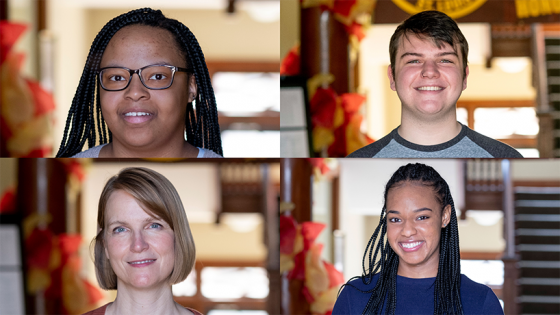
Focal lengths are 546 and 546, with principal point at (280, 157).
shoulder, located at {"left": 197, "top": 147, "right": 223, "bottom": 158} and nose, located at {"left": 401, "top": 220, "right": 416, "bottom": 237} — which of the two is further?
shoulder, located at {"left": 197, "top": 147, "right": 223, "bottom": 158}

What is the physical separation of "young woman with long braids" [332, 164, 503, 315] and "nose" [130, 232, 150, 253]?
0.39 m

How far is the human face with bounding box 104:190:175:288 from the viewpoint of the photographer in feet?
3.16

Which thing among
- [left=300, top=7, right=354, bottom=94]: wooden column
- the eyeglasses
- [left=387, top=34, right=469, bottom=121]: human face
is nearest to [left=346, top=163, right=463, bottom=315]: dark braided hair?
[left=387, top=34, right=469, bottom=121]: human face

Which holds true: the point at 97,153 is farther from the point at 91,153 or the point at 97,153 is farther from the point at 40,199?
the point at 40,199

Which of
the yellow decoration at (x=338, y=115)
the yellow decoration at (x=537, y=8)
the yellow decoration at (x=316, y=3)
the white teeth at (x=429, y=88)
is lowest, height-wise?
the yellow decoration at (x=338, y=115)

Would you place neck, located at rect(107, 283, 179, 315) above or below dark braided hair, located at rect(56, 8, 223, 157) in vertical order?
below

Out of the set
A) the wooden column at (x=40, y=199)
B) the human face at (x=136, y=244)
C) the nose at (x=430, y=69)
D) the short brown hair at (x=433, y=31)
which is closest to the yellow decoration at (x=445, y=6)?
the short brown hair at (x=433, y=31)

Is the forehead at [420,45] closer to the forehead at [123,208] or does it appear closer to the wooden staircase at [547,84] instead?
the wooden staircase at [547,84]

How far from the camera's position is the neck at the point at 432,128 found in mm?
973

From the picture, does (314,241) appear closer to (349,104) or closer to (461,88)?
(349,104)

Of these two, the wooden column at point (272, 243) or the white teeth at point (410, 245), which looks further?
the wooden column at point (272, 243)

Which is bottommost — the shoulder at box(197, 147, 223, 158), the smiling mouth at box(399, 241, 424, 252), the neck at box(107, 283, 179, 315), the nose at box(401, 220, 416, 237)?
the neck at box(107, 283, 179, 315)

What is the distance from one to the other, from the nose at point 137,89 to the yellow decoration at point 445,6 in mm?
498

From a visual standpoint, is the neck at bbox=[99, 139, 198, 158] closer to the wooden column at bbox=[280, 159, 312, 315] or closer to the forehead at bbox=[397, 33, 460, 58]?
the wooden column at bbox=[280, 159, 312, 315]
